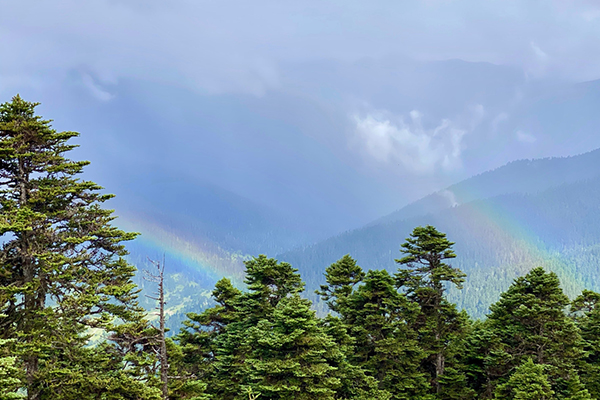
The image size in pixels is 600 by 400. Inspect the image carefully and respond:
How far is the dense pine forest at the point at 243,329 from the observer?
16.9 meters

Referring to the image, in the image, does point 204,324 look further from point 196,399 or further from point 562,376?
point 562,376

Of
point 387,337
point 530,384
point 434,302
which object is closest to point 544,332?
point 530,384

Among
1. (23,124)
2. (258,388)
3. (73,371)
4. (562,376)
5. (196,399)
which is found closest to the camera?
(73,371)

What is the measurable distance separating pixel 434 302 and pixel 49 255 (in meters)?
29.7

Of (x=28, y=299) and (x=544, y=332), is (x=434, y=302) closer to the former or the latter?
(x=544, y=332)

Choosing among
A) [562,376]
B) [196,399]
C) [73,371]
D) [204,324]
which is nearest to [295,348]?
[196,399]

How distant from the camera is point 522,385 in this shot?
1028 inches

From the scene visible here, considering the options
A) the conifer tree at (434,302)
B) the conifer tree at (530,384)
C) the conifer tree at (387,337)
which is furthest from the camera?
the conifer tree at (434,302)

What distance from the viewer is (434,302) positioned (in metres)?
35.4

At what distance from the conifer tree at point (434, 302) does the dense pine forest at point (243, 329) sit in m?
0.13

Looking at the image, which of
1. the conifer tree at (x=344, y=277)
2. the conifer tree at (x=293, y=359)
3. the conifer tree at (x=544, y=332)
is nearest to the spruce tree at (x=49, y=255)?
the conifer tree at (x=293, y=359)

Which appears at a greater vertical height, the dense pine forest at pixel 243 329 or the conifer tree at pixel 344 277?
the conifer tree at pixel 344 277

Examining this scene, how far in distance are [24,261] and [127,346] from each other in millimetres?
5664

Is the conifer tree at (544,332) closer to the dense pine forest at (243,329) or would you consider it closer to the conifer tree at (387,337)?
the dense pine forest at (243,329)
